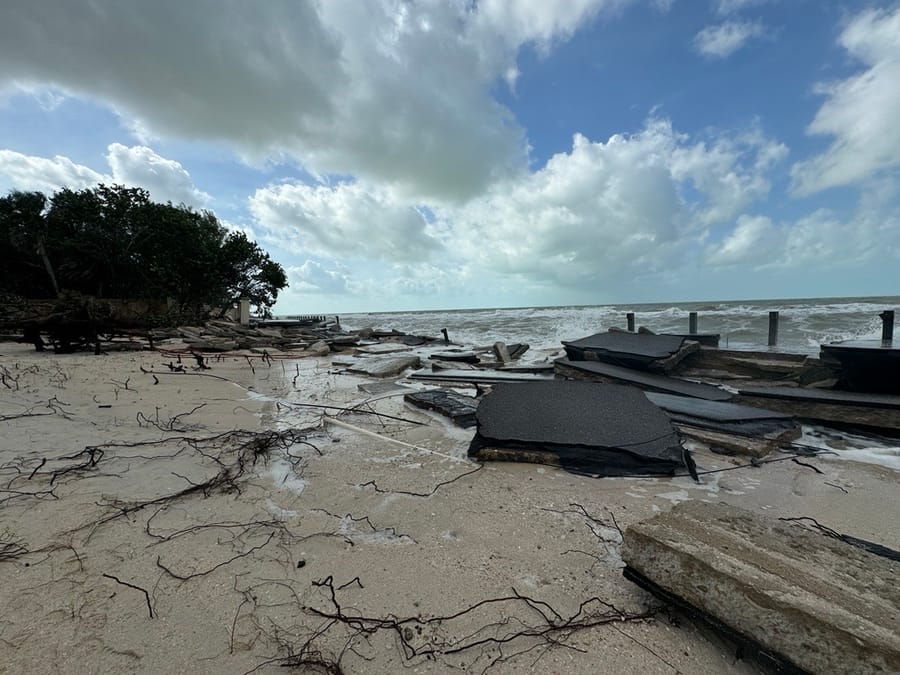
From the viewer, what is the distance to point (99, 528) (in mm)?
1914

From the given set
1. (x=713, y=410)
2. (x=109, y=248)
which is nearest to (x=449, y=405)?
(x=713, y=410)

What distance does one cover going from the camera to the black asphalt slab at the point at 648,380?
5125 millimetres

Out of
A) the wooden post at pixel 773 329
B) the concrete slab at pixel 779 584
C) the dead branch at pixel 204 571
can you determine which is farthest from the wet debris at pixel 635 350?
the wooden post at pixel 773 329

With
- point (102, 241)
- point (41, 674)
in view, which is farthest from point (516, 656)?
point (102, 241)

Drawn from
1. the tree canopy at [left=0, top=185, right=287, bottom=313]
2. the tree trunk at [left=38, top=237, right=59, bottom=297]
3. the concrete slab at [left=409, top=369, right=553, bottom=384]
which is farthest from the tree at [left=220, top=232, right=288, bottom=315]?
the concrete slab at [left=409, top=369, right=553, bottom=384]

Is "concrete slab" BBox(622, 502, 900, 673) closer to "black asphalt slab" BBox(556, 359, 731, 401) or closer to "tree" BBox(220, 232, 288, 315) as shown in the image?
"black asphalt slab" BBox(556, 359, 731, 401)

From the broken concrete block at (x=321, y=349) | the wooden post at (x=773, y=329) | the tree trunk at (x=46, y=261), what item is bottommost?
the broken concrete block at (x=321, y=349)

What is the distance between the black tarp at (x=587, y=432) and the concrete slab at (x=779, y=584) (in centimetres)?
114

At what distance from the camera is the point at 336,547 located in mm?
1877

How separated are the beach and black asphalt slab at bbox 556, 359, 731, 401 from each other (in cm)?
144

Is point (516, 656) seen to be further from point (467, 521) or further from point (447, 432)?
point (447, 432)

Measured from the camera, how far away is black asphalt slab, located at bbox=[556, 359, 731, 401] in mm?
5125

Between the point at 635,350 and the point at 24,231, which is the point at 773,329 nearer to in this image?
the point at 635,350

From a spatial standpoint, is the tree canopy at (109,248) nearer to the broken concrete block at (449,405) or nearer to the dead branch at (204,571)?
the broken concrete block at (449,405)
